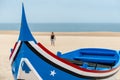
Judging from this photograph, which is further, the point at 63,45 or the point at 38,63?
the point at 63,45

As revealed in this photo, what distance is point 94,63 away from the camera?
1070 cm

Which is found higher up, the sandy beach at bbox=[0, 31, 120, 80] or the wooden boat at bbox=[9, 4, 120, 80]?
the sandy beach at bbox=[0, 31, 120, 80]

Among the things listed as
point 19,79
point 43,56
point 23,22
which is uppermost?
point 23,22

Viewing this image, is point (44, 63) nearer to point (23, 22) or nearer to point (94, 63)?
point (23, 22)

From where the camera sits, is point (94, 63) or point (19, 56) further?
point (94, 63)

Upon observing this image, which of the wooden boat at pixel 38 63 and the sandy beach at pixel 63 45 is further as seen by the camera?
→ the sandy beach at pixel 63 45

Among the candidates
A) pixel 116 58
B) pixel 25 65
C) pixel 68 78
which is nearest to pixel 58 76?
pixel 68 78

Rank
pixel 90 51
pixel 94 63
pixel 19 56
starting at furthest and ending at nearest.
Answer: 1. pixel 90 51
2. pixel 94 63
3. pixel 19 56

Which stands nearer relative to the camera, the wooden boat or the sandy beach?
the wooden boat

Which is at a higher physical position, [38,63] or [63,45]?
[63,45]

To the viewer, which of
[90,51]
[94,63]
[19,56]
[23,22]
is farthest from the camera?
[90,51]

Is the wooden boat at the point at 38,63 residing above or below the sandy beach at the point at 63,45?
below

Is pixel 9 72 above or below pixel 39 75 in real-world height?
above

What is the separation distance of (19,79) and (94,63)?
13.2 ft
